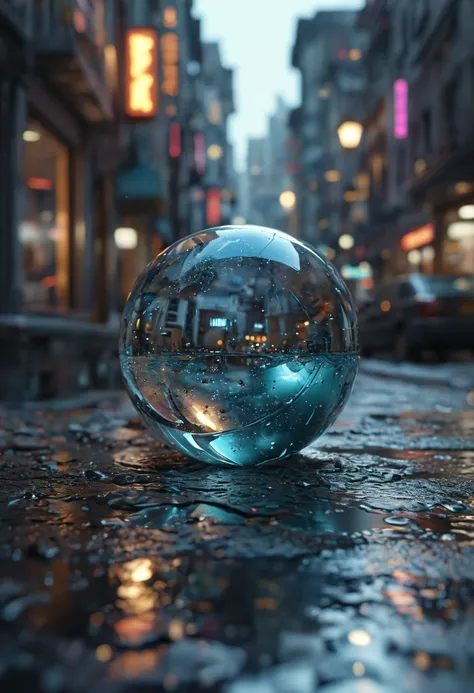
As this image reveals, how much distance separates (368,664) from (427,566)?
0.65 meters

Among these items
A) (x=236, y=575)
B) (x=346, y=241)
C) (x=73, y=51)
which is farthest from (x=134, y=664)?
(x=346, y=241)

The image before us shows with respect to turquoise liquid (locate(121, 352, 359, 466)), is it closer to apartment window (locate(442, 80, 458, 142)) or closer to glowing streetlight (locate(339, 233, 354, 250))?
apartment window (locate(442, 80, 458, 142))

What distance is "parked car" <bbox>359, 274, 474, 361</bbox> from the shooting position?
46.2 feet

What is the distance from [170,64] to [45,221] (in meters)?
15.8

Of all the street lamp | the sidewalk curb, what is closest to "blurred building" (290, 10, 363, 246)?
the street lamp

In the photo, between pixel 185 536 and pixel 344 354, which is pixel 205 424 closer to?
pixel 344 354

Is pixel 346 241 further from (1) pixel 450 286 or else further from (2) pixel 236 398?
(2) pixel 236 398


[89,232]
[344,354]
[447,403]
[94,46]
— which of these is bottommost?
[447,403]

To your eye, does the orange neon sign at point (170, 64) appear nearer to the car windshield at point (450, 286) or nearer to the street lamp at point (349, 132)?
the street lamp at point (349, 132)

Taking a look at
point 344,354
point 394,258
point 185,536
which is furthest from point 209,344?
point 394,258

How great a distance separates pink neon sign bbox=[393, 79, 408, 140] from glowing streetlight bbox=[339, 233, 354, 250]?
16163 mm

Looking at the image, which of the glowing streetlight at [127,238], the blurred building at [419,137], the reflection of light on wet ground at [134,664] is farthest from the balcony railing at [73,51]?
the blurred building at [419,137]

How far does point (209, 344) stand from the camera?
297 cm

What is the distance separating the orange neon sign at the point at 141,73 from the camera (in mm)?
16359
